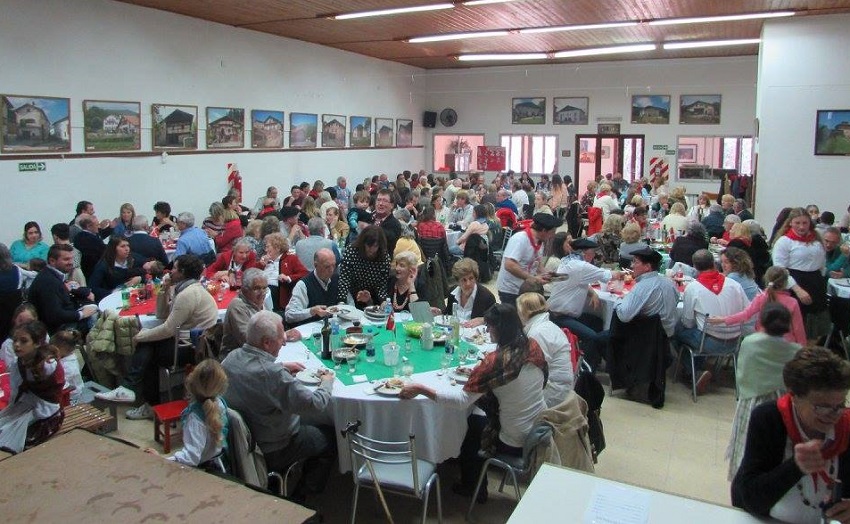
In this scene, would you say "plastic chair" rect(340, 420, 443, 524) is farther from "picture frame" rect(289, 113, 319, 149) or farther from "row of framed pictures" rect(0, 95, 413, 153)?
"picture frame" rect(289, 113, 319, 149)

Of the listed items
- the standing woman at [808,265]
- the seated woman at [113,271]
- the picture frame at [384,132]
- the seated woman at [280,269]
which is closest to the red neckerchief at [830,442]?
the seated woman at [280,269]

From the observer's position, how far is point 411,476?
147 inches

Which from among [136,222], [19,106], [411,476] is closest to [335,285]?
[411,476]

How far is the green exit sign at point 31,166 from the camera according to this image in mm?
9133

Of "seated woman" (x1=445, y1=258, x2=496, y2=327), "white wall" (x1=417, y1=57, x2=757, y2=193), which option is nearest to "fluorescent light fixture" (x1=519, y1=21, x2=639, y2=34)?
"white wall" (x1=417, y1=57, x2=757, y2=193)

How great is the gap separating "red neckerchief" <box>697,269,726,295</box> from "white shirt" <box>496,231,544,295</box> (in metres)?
1.55

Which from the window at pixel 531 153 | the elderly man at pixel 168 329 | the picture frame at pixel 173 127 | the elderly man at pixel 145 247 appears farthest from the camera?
the window at pixel 531 153

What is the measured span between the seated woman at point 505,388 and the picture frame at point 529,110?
16064 millimetres

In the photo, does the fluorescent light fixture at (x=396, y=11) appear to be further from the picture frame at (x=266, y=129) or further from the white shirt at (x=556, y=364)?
the white shirt at (x=556, y=364)

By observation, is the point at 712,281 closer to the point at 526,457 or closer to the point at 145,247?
the point at 526,457

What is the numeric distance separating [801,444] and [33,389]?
14.1 ft

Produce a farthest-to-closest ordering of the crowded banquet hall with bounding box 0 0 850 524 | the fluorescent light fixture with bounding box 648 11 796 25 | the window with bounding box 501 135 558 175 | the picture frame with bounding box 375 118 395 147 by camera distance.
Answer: the window with bounding box 501 135 558 175
the picture frame with bounding box 375 118 395 147
the fluorescent light fixture with bounding box 648 11 796 25
the crowded banquet hall with bounding box 0 0 850 524

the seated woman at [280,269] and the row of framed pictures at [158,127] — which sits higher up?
the row of framed pictures at [158,127]

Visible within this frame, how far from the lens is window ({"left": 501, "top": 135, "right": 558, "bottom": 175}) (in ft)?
63.7
